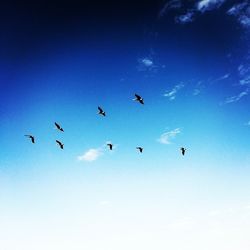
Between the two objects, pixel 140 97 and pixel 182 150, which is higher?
pixel 140 97

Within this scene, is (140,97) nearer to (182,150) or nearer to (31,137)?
(182,150)

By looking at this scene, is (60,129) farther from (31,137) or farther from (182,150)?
(182,150)

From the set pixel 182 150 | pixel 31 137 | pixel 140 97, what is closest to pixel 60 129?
pixel 31 137

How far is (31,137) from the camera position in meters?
38.4

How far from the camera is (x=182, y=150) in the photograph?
135ft

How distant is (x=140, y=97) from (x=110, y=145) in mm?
7619

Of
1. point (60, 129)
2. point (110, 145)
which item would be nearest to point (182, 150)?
point (110, 145)

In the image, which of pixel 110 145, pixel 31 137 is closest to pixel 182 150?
pixel 110 145

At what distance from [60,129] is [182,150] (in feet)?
54.3

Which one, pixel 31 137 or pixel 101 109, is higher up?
pixel 101 109

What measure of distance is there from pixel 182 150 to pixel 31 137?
20.0 m

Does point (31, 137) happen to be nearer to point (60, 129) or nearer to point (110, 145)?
point (60, 129)

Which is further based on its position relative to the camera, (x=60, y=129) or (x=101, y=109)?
(x=101, y=109)

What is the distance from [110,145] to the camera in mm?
39656
